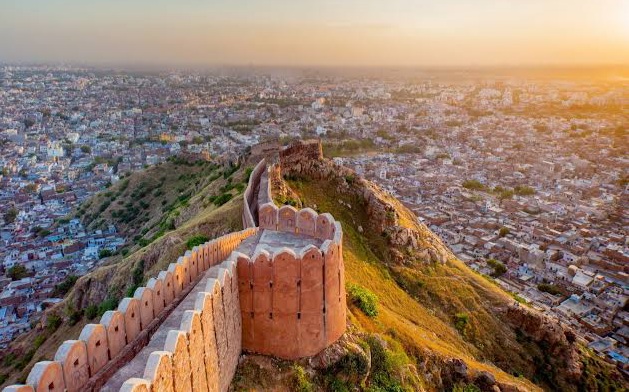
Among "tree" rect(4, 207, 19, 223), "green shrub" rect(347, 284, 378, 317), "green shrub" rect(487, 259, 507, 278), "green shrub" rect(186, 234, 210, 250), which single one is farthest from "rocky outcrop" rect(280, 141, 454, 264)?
"tree" rect(4, 207, 19, 223)

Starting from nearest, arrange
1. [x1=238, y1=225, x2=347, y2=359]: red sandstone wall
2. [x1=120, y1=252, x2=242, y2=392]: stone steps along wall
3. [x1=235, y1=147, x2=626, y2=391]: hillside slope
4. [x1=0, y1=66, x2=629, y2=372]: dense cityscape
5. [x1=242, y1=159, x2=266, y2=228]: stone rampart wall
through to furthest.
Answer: [x1=120, y1=252, x2=242, y2=392]: stone steps along wall, [x1=238, y1=225, x2=347, y2=359]: red sandstone wall, [x1=235, y1=147, x2=626, y2=391]: hillside slope, [x1=242, y1=159, x2=266, y2=228]: stone rampart wall, [x1=0, y1=66, x2=629, y2=372]: dense cityscape

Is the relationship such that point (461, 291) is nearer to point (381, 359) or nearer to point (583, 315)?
point (381, 359)

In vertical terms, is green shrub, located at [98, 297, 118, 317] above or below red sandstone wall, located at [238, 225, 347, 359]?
below

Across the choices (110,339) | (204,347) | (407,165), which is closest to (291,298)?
(204,347)

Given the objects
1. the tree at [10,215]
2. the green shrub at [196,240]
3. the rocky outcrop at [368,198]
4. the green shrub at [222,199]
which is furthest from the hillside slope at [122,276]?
the tree at [10,215]

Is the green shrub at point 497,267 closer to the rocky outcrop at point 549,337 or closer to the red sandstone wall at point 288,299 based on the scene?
the rocky outcrop at point 549,337

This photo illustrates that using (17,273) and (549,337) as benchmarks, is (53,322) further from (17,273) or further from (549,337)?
(549,337)

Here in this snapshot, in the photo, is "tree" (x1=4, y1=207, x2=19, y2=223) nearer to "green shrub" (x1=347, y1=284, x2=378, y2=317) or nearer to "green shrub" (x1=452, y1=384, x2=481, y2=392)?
"green shrub" (x1=347, y1=284, x2=378, y2=317)
